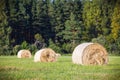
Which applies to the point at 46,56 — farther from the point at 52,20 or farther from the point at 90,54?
the point at 52,20

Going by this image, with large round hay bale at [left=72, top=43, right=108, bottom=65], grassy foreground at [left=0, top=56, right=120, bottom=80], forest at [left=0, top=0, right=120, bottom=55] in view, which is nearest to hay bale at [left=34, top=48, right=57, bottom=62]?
large round hay bale at [left=72, top=43, right=108, bottom=65]

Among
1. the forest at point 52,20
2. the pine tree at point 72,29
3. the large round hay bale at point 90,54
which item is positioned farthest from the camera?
the large round hay bale at point 90,54

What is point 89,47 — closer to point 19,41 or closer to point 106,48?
point 106,48

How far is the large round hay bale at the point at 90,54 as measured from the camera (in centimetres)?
466

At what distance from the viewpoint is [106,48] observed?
4883 millimetres

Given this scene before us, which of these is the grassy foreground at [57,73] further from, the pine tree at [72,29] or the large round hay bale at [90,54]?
the pine tree at [72,29]

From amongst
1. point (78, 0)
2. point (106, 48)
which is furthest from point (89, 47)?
point (78, 0)

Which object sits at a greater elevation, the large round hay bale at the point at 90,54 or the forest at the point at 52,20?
the forest at the point at 52,20

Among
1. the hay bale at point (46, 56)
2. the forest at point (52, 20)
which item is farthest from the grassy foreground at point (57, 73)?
the hay bale at point (46, 56)

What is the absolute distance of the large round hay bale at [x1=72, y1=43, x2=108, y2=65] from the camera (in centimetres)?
466

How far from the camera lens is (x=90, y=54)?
4711 millimetres

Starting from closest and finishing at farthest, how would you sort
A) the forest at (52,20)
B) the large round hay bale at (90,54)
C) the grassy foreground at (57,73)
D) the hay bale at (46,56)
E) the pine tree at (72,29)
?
the grassy foreground at (57,73)
the forest at (52,20)
the pine tree at (72,29)
the large round hay bale at (90,54)
the hay bale at (46,56)

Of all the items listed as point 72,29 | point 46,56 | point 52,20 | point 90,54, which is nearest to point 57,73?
point 52,20

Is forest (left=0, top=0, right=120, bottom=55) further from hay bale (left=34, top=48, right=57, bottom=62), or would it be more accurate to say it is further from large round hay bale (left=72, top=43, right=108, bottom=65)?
hay bale (left=34, top=48, right=57, bottom=62)
